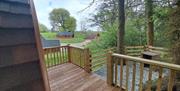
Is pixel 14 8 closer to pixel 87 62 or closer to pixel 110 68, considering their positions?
pixel 110 68

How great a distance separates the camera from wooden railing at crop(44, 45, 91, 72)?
4.06 meters

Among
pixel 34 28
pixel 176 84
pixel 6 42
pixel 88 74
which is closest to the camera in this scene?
pixel 6 42

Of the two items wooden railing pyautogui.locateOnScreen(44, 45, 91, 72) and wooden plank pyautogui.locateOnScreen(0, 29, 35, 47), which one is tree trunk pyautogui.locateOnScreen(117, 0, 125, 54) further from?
wooden plank pyautogui.locateOnScreen(0, 29, 35, 47)

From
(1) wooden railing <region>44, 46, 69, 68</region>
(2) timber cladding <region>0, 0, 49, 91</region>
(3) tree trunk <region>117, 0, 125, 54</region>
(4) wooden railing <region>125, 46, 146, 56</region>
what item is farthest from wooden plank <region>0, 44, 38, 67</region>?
(4) wooden railing <region>125, 46, 146, 56</region>

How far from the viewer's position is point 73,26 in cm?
1172

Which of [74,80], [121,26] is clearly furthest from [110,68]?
[121,26]

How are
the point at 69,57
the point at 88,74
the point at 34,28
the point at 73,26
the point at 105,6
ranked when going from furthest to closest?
the point at 73,26, the point at 105,6, the point at 69,57, the point at 88,74, the point at 34,28

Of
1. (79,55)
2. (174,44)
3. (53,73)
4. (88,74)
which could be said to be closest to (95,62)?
(79,55)

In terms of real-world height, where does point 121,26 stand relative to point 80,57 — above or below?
above

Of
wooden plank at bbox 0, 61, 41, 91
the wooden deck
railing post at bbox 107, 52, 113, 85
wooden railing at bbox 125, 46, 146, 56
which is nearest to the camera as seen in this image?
wooden plank at bbox 0, 61, 41, 91

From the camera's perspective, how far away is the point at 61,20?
40.8ft

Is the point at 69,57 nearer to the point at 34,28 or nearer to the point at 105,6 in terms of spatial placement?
the point at 105,6

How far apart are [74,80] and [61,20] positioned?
9.73m

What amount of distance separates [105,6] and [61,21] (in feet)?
23.2
